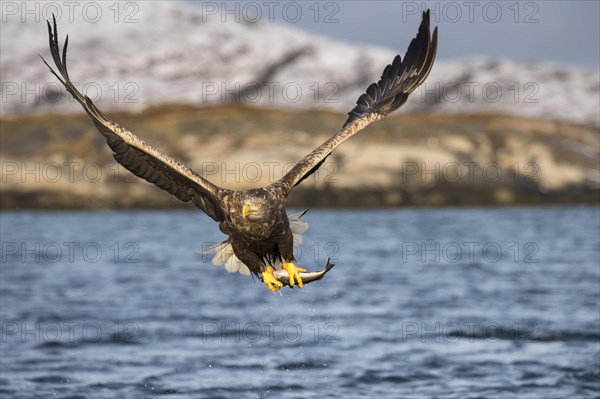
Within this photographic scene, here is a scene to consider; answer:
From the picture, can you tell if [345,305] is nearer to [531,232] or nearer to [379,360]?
[379,360]

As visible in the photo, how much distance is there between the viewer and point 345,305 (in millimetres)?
26078

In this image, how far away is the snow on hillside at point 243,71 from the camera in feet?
467

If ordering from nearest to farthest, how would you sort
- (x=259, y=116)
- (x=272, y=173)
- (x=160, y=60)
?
(x=272, y=173)
(x=259, y=116)
(x=160, y=60)

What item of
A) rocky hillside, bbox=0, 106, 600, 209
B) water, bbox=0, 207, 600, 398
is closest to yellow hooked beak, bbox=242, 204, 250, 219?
water, bbox=0, 207, 600, 398

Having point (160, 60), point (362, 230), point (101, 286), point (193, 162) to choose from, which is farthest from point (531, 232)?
point (160, 60)

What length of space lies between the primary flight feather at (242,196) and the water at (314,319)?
14.0 feet

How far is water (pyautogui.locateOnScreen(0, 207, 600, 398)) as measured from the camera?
57.9 ft

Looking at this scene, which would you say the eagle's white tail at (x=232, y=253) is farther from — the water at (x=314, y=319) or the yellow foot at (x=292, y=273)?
the water at (x=314, y=319)

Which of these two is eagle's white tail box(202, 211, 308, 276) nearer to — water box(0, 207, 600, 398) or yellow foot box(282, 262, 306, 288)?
yellow foot box(282, 262, 306, 288)

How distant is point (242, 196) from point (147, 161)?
73.8 inches

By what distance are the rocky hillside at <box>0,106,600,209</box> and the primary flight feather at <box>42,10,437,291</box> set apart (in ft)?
126

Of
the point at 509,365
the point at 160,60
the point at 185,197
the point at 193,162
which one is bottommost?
the point at 509,365

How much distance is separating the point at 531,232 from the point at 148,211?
62.1 ft

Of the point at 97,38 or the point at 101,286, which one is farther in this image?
the point at 97,38
